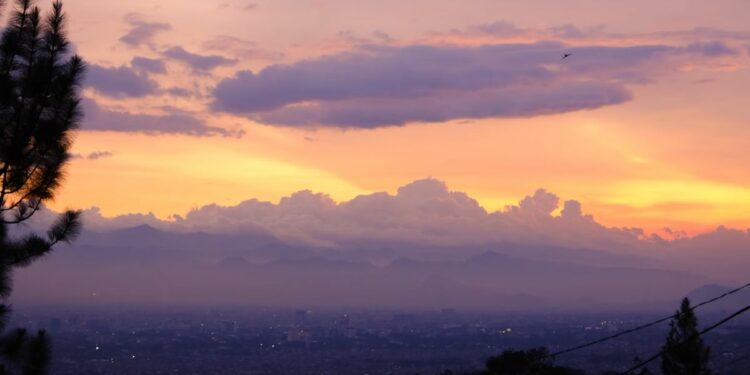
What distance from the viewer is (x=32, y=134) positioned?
15.7 meters

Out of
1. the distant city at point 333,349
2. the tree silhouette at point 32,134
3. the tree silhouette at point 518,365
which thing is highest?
the tree silhouette at point 32,134

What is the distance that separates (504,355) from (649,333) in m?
138

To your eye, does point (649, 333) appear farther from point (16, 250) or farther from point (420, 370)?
point (16, 250)

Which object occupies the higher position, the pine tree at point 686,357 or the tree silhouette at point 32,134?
the tree silhouette at point 32,134

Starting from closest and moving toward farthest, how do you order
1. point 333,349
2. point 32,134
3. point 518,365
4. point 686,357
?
point 32,134 < point 518,365 < point 686,357 < point 333,349

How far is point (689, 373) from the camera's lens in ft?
136

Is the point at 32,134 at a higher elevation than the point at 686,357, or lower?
higher

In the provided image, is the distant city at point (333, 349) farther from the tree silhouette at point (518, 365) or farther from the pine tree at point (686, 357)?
the tree silhouette at point (518, 365)

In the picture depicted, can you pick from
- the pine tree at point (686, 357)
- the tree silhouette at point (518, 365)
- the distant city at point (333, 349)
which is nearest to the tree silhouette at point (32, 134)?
the tree silhouette at point (518, 365)

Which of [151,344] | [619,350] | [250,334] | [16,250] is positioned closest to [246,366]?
[151,344]

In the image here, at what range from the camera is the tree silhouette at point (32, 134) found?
15.4 meters

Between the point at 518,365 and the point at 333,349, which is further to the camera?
the point at 333,349

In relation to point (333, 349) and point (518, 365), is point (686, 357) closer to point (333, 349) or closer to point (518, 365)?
point (518, 365)

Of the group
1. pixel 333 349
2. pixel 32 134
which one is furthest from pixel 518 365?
pixel 333 349
